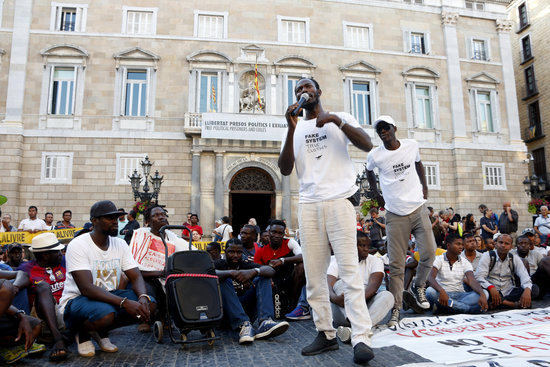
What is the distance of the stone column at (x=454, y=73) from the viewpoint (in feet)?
66.4

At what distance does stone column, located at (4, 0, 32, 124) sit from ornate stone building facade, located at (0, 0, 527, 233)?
0.05 metres

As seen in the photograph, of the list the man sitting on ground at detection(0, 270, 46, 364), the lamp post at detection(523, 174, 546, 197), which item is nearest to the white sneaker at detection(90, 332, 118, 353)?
the man sitting on ground at detection(0, 270, 46, 364)

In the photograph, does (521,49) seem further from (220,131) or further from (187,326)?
(187,326)

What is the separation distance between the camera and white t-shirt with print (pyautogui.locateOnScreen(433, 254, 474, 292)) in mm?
6105

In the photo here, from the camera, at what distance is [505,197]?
20094 mm

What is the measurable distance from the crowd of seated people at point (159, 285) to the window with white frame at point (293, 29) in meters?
14.8

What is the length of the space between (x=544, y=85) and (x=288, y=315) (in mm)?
28898

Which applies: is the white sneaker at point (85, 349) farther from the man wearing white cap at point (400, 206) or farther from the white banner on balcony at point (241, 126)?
the white banner on balcony at point (241, 126)

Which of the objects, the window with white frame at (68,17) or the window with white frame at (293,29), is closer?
the window with white frame at (68,17)

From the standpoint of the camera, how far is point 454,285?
6.09 metres

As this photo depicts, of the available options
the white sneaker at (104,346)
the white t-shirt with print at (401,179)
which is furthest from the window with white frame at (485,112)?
the white sneaker at (104,346)

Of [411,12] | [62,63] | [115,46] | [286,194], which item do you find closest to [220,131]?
[286,194]

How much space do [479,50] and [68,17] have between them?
20898 millimetres

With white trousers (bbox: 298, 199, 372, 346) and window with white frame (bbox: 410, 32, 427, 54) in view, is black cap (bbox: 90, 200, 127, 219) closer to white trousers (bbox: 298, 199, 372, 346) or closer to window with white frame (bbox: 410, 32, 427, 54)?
white trousers (bbox: 298, 199, 372, 346)
